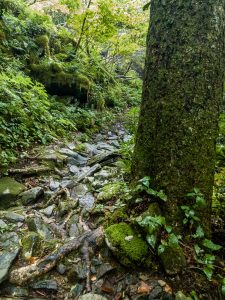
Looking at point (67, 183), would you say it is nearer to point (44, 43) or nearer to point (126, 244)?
point (126, 244)

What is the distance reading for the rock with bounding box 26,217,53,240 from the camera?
316cm

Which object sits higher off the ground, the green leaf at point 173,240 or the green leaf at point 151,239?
the green leaf at point 173,240

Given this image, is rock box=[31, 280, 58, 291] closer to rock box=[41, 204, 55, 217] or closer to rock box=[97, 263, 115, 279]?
rock box=[97, 263, 115, 279]

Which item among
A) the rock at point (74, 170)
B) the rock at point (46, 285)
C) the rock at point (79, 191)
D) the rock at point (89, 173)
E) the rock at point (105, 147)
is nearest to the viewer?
the rock at point (46, 285)

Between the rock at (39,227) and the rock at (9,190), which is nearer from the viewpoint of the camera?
the rock at (39,227)

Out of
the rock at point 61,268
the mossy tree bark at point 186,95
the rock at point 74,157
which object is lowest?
the rock at point 74,157

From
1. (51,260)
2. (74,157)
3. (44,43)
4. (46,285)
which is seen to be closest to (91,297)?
(46,285)

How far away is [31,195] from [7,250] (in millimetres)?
1384

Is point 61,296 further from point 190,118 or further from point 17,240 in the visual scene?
point 190,118

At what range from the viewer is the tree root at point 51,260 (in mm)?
2467

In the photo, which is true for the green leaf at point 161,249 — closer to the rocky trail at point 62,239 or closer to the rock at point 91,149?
the rocky trail at point 62,239

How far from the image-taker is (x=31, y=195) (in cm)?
416

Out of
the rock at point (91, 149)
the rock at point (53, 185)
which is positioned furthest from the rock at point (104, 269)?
the rock at point (91, 149)

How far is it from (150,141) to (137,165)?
0.27 metres
